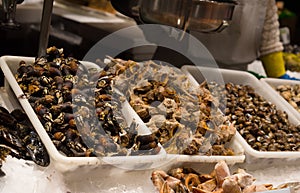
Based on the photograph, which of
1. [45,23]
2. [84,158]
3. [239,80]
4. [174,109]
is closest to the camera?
[84,158]

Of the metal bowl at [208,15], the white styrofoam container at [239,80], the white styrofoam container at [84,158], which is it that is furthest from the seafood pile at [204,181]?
the metal bowl at [208,15]

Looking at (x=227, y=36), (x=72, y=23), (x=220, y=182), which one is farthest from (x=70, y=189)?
(x=72, y=23)

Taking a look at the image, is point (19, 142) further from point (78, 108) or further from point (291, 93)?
point (291, 93)

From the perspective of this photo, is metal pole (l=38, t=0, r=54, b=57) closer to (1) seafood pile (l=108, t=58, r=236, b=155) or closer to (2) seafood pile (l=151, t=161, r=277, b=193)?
(1) seafood pile (l=108, t=58, r=236, b=155)

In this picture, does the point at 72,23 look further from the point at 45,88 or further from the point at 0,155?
the point at 0,155

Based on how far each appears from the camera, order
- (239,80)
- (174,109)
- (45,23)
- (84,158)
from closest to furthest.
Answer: (84,158), (174,109), (45,23), (239,80)

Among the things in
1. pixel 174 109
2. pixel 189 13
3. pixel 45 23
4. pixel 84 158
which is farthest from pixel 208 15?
pixel 84 158

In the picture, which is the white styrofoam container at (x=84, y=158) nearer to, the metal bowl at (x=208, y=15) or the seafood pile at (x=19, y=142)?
the seafood pile at (x=19, y=142)

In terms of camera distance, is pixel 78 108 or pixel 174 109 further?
pixel 174 109
